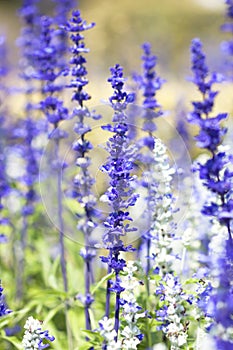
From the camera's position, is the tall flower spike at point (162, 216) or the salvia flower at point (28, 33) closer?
the tall flower spike at point (162, 216)

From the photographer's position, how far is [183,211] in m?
4.73

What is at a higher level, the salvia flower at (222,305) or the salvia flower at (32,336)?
the salvia flower at (222,305)

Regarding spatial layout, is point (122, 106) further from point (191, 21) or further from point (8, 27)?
point (8, 27)

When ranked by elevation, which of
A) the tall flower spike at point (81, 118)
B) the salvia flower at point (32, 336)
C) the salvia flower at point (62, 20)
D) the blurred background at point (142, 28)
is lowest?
the salvia flower at point (32, 336)

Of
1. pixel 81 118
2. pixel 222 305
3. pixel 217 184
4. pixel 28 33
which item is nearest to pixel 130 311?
pixel 222 305

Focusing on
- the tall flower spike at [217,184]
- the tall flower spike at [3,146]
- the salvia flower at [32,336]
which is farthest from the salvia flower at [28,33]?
the salvia flower at [32,336]

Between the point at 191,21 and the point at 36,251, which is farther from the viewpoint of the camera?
the point at 191,21

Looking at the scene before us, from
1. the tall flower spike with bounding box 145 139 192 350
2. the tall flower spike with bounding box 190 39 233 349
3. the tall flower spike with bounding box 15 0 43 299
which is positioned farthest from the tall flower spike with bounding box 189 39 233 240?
the tall flower spike with bounding box 15 0 43 299

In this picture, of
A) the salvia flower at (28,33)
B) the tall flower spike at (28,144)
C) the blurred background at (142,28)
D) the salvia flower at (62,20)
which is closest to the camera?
the tall flower spike at (28,144)

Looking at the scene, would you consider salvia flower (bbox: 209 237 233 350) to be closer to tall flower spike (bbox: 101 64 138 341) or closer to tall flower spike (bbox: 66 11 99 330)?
tall flower spike (bbox: 101 64 138 341)

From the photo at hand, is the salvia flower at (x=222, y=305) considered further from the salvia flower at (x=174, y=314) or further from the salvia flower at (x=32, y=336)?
the salvia flower at (x=32, y=336)

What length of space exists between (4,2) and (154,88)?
736 inches

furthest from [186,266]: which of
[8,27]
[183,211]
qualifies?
[8,27]

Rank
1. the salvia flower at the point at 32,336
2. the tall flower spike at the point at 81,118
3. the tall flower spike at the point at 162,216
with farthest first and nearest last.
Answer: the tall flower spike at the point at 81,118
the tall flower spike at the point at 162,216
the salvia flower at the point at 32,336
